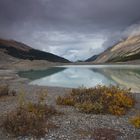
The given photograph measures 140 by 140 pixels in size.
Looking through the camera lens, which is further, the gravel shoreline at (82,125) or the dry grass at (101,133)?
the gravel shoreline at (82,125)

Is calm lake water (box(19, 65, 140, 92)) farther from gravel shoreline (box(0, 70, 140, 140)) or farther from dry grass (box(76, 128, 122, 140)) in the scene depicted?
dry grass (box(76, 128, 122, 140))

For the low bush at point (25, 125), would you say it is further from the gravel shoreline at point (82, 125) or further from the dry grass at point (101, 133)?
the dry grass at point (101, 133)

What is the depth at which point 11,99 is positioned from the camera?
18219 mm

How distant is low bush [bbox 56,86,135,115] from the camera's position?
13.8m

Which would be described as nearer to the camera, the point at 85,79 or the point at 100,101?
the point at 100,101

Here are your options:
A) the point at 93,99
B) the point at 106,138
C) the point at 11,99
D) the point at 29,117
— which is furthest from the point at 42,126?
the point at 11,99

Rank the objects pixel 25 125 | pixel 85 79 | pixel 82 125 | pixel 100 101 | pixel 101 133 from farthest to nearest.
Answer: pixel 85 79, pixel 100 101, pixel 82 125, pixel 25 125, pixel 101 133

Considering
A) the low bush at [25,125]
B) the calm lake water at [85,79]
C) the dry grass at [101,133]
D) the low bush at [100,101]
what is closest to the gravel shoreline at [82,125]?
the dry grass at [101,133]

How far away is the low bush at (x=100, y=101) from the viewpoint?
13.8 metres

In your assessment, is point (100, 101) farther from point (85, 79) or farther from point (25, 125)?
point (85, 79)

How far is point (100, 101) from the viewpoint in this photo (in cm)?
1463

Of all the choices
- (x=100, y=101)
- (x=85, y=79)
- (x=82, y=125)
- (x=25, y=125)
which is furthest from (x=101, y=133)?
(x=85, y=79)

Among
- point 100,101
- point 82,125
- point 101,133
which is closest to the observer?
point 101,133

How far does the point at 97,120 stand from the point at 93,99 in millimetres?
3266
